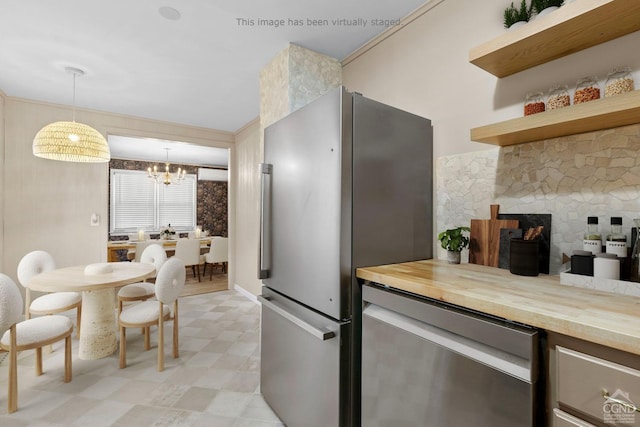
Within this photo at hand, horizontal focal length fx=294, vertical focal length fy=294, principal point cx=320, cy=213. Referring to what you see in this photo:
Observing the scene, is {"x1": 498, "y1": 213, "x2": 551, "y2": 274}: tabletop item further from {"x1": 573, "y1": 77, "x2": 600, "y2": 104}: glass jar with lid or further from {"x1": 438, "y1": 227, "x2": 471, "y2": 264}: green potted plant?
{"x1": 573, "y1": 77, "x2": 600, "y2": 104}: glass jar with lid

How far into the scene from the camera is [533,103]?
4.24 feet

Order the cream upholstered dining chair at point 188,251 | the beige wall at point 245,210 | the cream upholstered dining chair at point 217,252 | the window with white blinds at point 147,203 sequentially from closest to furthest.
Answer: the beige wall at point 245,210
the cream upholstered dining chair at point 188,251
the cream upholstered dining chair at point 217,252
the window with white blinds at point 147,203

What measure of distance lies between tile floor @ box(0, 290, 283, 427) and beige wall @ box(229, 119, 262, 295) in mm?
1415

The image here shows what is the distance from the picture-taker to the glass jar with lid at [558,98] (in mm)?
1219

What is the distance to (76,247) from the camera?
3.79 meters

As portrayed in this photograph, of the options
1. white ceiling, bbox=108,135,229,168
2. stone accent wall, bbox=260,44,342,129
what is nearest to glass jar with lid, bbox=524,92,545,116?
stone accent wall, bbox=260,44,342,129

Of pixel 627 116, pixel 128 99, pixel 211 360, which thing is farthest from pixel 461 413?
pixel 128 99

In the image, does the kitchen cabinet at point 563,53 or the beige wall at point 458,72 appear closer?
the kitchen cabinet at point 563,53

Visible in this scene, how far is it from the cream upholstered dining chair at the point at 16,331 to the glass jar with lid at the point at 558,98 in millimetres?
3060

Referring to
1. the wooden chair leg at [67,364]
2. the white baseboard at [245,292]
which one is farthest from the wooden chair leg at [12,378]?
the white baseboard at [245,292]

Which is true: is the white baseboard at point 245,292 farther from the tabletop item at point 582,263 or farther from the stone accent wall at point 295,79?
the tabletop item at point 582,263

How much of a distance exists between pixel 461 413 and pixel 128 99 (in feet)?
13.8

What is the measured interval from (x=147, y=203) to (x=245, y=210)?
3843 mm

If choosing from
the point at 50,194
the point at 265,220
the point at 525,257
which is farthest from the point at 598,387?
the point at 50,194
